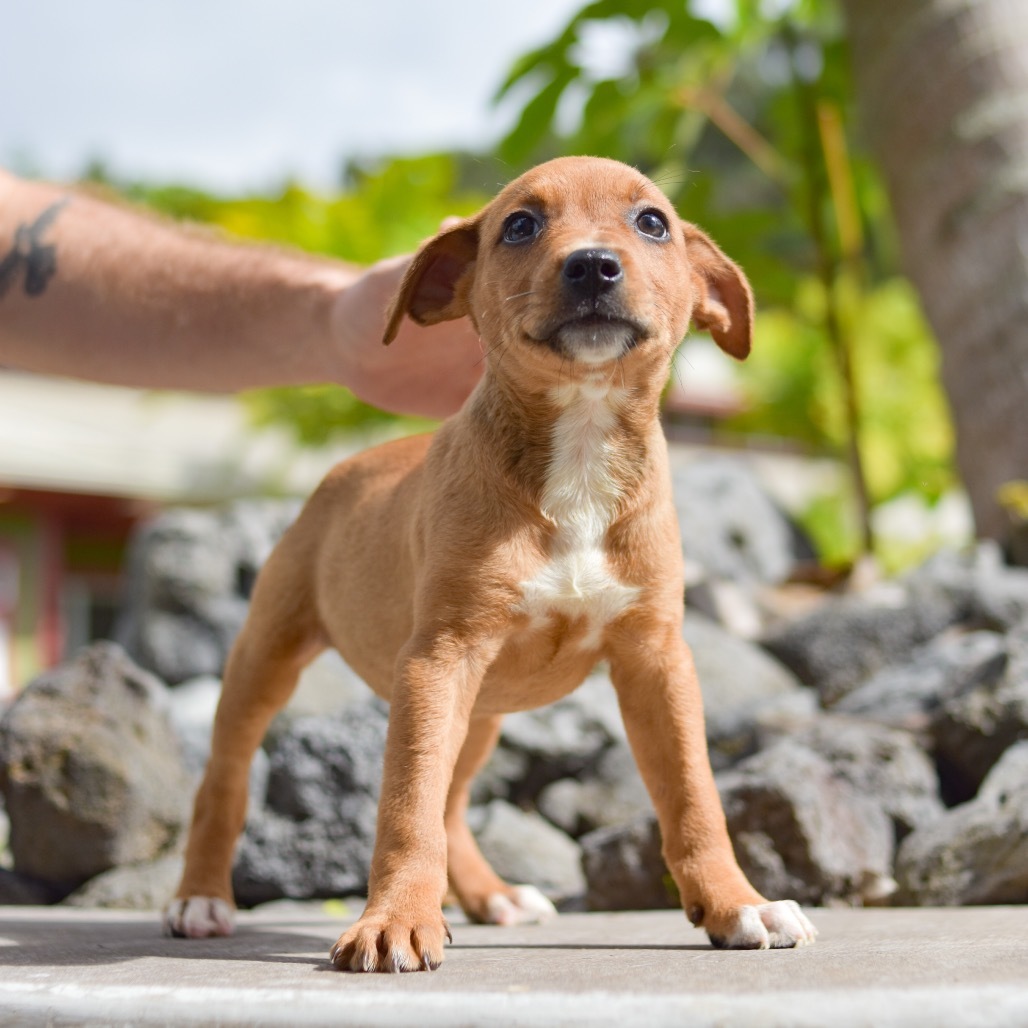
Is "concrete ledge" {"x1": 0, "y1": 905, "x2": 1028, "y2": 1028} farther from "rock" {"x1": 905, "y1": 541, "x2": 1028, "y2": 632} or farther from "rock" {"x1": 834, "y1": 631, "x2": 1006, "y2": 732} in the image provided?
"rock" {"x1": 905, "y1": 541, "x2": 1028, "y2": 632}

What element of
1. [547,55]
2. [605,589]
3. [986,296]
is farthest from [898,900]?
[547,55]

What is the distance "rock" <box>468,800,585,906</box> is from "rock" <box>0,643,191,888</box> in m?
1.23

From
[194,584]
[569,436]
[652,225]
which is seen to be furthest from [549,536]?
[194,584]

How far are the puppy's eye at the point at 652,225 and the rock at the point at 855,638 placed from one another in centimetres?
400

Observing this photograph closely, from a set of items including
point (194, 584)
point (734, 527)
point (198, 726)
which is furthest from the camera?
point (734, 527)

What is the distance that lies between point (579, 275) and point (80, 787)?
3092mm

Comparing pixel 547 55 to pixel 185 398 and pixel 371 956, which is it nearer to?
pixel 371 956

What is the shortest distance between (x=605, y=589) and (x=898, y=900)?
5.26ft

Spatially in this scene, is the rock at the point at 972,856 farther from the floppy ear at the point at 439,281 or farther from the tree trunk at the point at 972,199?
the tree trunk at the point at 972,199

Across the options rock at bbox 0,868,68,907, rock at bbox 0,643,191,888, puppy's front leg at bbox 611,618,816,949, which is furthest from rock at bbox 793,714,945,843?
rock at bbox 0,868,68,907

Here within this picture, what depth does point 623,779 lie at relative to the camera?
17.1 feet

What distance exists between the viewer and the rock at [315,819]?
459cm

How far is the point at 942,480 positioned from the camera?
46.6 ft

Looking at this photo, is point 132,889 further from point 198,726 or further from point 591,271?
point 591,271
